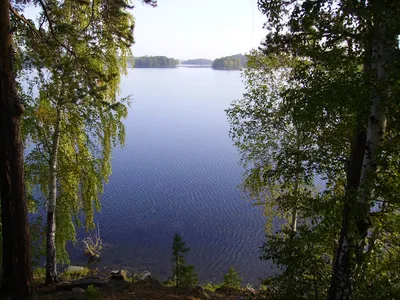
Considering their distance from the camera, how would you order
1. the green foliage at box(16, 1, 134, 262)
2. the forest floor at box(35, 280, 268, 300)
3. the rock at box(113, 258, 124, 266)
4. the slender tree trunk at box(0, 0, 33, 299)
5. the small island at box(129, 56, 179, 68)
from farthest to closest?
the small island at box(129, 56, 179, 68), the rock at box(113, 258, 124, 266), the green foliage at box(16, 1, 134, 262), the forest floor at box(35, 280, 268, 300), the slender tree trunk at box(0, 0, 33, 299)

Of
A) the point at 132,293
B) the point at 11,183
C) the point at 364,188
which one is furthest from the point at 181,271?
the point at 364,188

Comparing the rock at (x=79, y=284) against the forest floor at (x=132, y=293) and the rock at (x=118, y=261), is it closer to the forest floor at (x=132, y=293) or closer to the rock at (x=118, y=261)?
the forest floor at (x=132, y=293)

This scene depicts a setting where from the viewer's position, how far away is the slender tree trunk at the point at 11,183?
5.41 metres

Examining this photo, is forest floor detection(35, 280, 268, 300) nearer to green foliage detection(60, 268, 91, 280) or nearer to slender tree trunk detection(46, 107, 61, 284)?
slender tree trunk detection(46, 107, 61, 284)

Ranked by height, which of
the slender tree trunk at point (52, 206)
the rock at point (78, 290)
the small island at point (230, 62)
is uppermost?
the small island at point (230, 62)

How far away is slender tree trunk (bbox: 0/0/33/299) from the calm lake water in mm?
10448

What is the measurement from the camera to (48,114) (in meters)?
8.63

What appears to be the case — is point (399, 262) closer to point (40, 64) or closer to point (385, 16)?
point (385, 16)

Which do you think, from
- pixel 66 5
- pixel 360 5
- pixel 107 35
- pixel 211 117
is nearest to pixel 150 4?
pixel 107 35

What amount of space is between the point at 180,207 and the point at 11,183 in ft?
56.0

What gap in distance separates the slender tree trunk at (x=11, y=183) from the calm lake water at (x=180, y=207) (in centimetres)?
1045

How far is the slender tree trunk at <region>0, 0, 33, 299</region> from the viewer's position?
541 centimetres

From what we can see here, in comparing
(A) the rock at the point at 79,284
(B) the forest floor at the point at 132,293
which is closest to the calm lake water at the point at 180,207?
(A) the rock at the point at 79,284

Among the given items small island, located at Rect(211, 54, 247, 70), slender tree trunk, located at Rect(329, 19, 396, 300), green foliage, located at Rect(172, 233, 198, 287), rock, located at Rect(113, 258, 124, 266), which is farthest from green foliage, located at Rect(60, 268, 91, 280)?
small island, located at Rect(211, 54, 247, 70)
